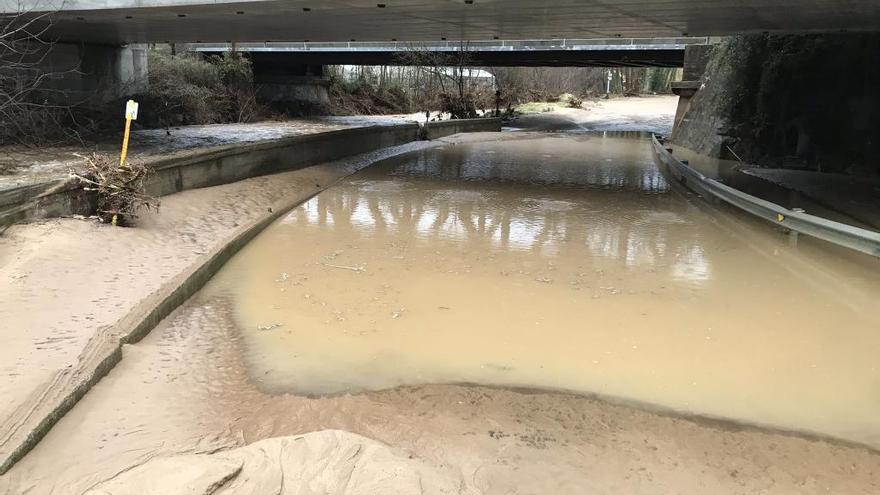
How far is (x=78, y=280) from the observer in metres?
6.00

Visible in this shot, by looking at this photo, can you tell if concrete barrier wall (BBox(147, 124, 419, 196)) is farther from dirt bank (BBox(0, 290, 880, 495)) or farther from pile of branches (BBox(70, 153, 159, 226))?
dirt bank (BBox(0, 290, 880, 495))

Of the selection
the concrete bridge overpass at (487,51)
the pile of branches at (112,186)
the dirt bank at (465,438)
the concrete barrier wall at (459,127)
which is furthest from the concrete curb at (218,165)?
the concrete bridge overpass at (487,51)

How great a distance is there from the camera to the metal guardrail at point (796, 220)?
684cm

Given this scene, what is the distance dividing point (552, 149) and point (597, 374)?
19.1 metres

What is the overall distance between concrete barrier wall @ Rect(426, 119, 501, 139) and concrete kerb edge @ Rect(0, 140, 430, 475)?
17.4m

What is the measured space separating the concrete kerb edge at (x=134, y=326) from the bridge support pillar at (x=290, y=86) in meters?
25.2

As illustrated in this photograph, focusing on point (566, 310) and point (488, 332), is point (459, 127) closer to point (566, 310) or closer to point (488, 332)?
point (566, 310)

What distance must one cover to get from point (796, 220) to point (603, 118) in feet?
117

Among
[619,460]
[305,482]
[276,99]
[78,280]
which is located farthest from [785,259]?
[276,99]

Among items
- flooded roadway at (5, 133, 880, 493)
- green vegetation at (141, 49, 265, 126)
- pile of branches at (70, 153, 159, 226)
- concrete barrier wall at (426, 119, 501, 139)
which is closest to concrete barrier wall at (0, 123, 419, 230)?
pile of branches at (70, 153, 159, 226)

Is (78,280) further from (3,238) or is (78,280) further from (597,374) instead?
(597,374)

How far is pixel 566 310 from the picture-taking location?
6.21m

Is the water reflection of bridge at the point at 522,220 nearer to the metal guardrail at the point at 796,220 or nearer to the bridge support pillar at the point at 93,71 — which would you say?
the metal guardrail at the point at 796,220

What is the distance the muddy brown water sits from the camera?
473 centimetres
